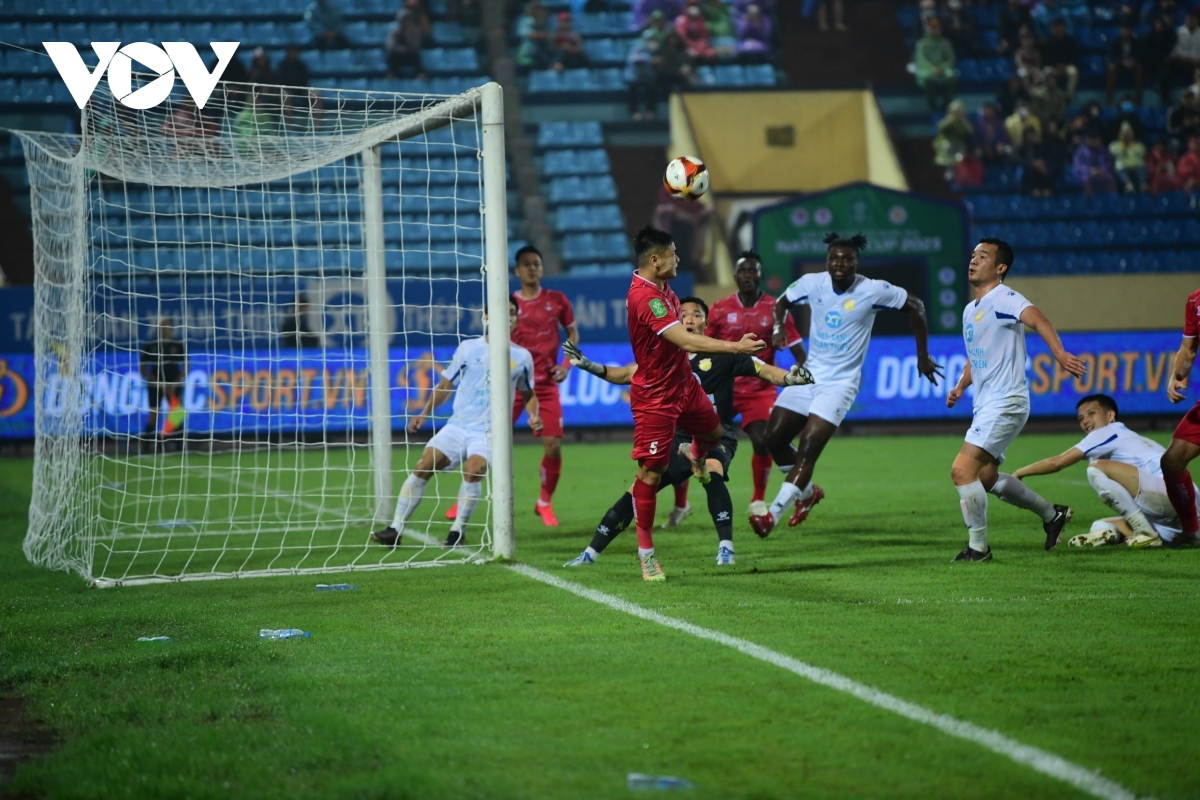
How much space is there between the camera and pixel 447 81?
27.8m

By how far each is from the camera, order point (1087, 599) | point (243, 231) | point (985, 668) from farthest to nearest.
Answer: point (243, 231) → point (1087, 599) → point (985, 668)

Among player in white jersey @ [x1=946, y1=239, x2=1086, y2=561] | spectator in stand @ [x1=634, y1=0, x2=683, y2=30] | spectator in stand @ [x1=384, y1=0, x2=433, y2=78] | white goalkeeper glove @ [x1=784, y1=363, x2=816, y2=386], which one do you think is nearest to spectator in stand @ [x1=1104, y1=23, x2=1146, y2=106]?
spectator in stand @ [x1=634, y1=0, x2=683, y2=30]

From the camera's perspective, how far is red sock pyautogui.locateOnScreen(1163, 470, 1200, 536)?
8695 millimetres

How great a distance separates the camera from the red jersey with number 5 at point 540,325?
11523mm

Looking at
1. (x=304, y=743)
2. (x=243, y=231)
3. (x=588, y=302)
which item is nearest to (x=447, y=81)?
(x=243, y=231)

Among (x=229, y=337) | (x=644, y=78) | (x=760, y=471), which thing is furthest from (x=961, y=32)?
(x=229, y=337)

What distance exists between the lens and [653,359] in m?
7.52

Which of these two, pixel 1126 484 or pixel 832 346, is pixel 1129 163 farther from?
pixel 832 346

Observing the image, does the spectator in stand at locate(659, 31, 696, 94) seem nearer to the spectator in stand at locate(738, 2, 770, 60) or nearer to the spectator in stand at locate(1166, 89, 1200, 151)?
the spectator in stand at locate(738, 2, 770, 60)

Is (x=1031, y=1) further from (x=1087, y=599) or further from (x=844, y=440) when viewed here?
(x=1087, y=599)

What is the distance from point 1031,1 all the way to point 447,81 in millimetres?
13192

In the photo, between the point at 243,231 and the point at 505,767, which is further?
the point at 243,231

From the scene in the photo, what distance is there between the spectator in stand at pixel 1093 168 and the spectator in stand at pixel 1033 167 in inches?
21.2

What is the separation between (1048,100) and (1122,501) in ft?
66.2
